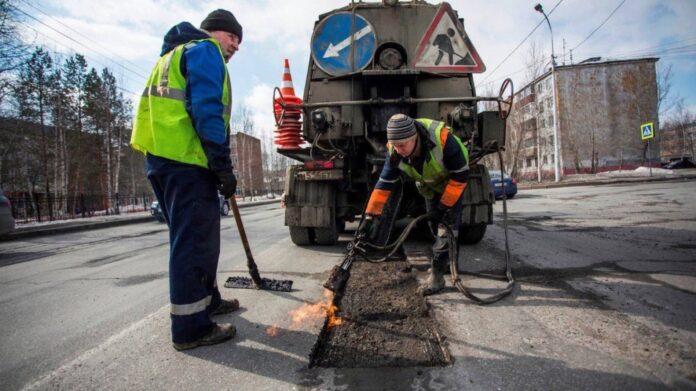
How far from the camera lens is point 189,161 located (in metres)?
1.99

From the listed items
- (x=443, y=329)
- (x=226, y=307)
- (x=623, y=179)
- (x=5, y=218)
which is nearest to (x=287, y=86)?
(x=226, y=307)

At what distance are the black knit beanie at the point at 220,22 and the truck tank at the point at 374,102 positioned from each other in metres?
1.74

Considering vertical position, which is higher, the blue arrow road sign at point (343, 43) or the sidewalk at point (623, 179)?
the blue arrow road sign at point (343, 43)

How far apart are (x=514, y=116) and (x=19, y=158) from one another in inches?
1518

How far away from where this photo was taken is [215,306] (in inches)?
97.5

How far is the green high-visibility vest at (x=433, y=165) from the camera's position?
8.88ft

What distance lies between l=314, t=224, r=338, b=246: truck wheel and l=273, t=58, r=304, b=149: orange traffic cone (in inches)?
45.5

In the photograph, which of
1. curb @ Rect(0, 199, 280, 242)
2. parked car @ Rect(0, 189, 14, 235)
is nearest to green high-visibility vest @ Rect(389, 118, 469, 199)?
parked car @ Rect(0, 189, 14, 235)

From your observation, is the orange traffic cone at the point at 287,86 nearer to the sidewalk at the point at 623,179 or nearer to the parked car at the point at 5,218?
the parked car at the point at 5,218

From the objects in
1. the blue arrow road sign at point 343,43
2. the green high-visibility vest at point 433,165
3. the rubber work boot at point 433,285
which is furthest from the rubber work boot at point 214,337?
the blue arrow road sign at point 343,43

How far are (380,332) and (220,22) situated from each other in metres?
2.30

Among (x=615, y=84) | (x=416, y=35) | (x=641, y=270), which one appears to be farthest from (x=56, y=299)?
(x=615, y=84)

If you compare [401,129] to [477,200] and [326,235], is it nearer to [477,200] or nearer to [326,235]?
[477,200]

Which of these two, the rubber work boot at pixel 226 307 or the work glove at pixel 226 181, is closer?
the work glove at pixel 226 181
